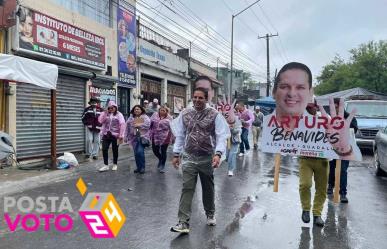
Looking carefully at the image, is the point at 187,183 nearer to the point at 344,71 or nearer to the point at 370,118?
the point at 370,118

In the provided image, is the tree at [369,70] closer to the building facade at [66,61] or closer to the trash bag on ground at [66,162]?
the building facade at [66,61]

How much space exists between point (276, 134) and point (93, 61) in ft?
30.1

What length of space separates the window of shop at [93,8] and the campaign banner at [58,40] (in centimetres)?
100

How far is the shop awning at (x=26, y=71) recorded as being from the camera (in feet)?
28.1

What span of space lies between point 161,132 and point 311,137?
197 inches

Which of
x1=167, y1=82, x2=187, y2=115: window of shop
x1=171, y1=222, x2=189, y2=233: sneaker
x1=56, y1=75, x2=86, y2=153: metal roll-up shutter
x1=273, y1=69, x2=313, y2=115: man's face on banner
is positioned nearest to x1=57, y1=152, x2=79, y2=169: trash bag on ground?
x1=56, y1=75, x2=86, y2=153: metal roll-up shutter

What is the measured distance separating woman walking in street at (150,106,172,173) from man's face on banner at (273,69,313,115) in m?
4.72

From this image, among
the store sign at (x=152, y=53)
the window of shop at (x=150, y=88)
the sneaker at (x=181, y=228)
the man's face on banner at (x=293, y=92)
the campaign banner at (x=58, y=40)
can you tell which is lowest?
the sneaker at (x=181, y=228)

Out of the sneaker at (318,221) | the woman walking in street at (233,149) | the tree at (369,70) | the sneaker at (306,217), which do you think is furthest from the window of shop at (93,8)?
the tree at (369,70)

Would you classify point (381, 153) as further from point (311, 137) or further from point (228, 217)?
point (228, 217)

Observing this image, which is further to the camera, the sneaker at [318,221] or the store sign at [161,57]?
the store sign at [161,57]

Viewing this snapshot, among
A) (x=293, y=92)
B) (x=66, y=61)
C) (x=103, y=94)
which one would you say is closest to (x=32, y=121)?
(x=66, y=61)

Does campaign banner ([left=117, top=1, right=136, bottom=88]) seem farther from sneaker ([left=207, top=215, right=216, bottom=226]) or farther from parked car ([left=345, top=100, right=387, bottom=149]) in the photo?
sneaker ([left=207, top=215, right=216, bottom=226])

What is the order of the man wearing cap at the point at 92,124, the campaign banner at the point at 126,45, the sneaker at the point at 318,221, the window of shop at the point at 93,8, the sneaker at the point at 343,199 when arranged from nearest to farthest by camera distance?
the sneaker at the point at 318,221 < the sneaker at the point at 343,199 < the man wearing cap at the point at 92,124 < the window of shop at the point at 93,8 < the campaign banner at the point at 126,45
